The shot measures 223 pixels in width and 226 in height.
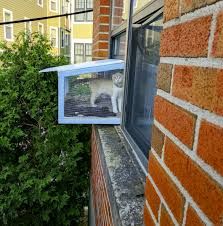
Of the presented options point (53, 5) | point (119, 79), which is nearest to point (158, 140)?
point (119, 79)

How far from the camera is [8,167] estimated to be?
343 cm

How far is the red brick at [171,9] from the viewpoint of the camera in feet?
2.83

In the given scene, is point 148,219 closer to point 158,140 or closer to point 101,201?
point 158,140

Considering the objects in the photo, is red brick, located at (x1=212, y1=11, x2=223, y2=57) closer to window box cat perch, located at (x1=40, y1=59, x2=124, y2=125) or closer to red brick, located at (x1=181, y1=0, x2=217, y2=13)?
red brick, located at (x1=181, y1=0, x2=217, y2=13)

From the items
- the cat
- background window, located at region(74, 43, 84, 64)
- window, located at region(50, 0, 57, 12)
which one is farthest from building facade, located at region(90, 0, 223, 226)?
window, located at region(50, 0, 57, 12)

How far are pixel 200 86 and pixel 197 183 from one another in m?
0.23

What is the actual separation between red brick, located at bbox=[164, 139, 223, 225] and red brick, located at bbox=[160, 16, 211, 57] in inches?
10.6

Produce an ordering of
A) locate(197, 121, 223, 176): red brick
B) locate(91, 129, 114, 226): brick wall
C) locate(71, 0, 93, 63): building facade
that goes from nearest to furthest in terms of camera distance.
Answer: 1. locate(197, 121, 223, 176): red brick
2. locate(91, 129, 114, 226): brick wall
3. locate(71, 0, 93, 63): building facade

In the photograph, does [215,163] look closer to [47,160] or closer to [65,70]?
[65,70]

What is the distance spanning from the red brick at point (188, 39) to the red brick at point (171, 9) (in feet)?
0.12

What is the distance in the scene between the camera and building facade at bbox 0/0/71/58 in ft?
53.4

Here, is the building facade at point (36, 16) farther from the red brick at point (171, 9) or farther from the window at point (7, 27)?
the red brick at point (171, 9)

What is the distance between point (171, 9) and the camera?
0.91 m

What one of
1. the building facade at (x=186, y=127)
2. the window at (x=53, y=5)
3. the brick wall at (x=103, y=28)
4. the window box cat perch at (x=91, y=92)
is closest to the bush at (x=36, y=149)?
the window box cat perch at (x=91, y=92)
